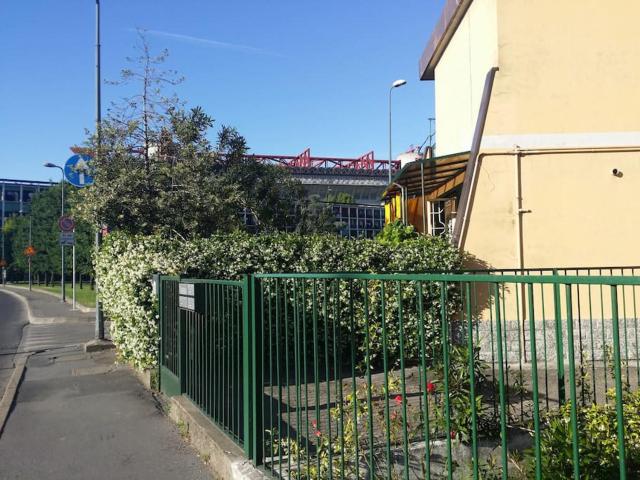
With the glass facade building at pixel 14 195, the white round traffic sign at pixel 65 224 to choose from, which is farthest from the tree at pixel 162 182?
the glass facade building at pixel 14 195

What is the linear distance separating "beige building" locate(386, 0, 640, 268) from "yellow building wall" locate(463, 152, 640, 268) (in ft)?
0.05

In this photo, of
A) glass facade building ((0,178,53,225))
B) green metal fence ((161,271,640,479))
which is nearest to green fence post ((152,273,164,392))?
green metal fence ((161,271,640,479))

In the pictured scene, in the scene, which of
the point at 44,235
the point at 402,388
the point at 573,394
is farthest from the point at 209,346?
the point at 44,235

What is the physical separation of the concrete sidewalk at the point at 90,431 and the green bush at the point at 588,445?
2759 millimetres

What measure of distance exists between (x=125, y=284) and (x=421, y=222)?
7.98 m

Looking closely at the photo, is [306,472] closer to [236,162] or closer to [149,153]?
[149,153]

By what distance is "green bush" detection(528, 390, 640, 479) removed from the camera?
271cm

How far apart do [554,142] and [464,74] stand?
320 centimetres

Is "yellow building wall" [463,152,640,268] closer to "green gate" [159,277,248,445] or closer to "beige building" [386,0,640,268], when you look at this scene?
"beige building" [386,0,640,268]

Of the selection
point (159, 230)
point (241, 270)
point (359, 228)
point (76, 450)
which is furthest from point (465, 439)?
point (359, 228)

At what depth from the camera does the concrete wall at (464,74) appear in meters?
10.4

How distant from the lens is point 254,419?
416 centimetres

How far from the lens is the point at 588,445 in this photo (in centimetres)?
283

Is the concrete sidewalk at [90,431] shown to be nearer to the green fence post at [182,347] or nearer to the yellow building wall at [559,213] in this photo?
the green fence post at [182,347]
